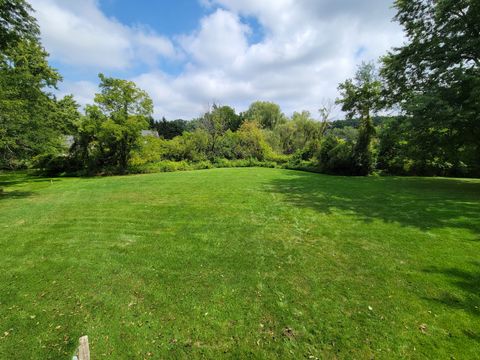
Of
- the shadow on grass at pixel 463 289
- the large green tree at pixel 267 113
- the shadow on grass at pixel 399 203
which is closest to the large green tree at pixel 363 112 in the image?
the shadow on grass at pixel 399 203

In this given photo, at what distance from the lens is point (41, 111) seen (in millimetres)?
10875

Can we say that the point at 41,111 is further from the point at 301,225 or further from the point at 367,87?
the point at 367,87

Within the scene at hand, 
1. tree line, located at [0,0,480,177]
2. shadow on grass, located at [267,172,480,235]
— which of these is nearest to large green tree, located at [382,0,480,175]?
tree line, located at [0,0,480,177]

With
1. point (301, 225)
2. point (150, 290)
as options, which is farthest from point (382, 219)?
point (150, 290)

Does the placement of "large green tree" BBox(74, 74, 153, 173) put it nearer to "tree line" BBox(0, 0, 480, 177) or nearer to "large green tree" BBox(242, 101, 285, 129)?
"tree line" BBox(0, 0, 480, 177)

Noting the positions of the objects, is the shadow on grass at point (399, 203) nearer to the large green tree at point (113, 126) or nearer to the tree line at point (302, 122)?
the tree line at point (302, 122)

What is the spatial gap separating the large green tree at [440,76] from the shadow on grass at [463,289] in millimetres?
7921

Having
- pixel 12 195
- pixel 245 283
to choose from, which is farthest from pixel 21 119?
pixel 245 283

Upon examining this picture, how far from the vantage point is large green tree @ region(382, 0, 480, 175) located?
9.35 m

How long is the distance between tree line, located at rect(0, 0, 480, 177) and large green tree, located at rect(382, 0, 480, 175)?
0.13 ft

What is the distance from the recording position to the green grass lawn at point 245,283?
103 inches

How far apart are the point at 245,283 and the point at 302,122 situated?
30052 mm

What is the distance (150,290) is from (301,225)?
12.0ft

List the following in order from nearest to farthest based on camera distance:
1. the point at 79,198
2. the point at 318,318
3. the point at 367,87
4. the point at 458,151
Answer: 1. the point at 318,318
2. the point at 79,198
3. the point at 458,151
4. the point at 367,87
